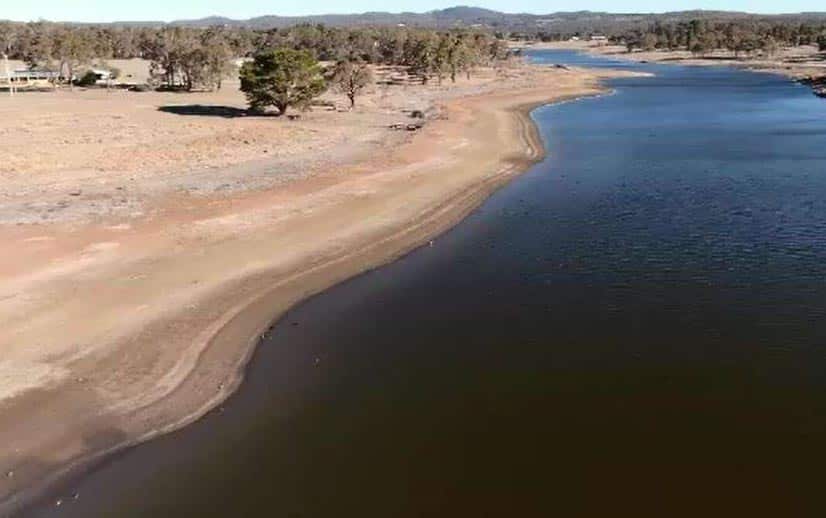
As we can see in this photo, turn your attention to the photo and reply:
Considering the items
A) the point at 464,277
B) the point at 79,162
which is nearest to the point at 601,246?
the point at 464,277

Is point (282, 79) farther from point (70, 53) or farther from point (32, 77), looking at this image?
point (32, 77)

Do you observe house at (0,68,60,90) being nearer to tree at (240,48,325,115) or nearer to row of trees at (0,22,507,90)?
row of trees at (0,22,507,90)

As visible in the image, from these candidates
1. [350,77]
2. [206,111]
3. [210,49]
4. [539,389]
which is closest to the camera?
[539,389]

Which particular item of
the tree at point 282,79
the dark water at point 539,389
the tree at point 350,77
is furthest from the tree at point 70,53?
the dark water at point 539,389

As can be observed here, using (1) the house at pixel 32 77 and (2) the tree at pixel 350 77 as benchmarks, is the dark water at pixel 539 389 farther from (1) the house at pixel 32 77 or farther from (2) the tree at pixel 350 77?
(1) the house at pixel 32 77

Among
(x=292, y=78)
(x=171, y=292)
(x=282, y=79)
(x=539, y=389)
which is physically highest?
(x=292, y=78)

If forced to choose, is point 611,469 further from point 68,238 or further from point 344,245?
point 68,238

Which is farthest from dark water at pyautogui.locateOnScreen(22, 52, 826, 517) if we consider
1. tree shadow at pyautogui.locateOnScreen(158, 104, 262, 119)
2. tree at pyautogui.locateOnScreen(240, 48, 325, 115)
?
tree shadow at pyautogui.locateOnScreen(158, 104, 262, 119)

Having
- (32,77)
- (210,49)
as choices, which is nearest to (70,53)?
(32,77)

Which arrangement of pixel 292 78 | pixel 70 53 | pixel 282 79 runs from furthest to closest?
pixel 70 53
pixel 292 78
pixel 282 79
